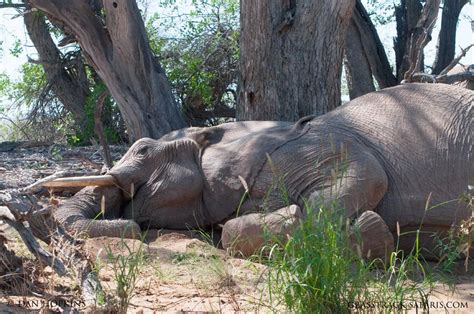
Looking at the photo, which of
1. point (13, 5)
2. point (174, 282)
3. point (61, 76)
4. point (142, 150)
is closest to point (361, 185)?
point (174, 282)

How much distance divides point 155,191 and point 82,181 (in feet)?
1.84

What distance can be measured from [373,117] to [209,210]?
1.42 meters

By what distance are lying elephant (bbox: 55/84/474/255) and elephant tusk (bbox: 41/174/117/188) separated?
54 mm

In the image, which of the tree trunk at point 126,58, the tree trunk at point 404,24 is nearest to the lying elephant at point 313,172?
the tree trunk at point 126,58

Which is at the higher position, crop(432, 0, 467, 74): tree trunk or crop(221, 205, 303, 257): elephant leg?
crop(432, 0, 467, 74): tree trunk

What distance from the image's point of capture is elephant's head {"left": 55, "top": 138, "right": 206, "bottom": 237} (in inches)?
254

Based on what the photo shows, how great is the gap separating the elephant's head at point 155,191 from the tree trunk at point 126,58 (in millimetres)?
1548

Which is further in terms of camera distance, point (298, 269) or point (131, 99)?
point (131, 99)

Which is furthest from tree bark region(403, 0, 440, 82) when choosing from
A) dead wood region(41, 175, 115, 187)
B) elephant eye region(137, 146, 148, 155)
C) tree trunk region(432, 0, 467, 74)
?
dead wood region(41, 175, 115, 187)

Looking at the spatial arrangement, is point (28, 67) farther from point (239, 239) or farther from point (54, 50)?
point (239, 239)

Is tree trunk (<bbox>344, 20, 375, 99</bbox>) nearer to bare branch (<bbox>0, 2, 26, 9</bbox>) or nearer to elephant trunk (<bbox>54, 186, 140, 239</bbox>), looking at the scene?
bare branch (<bbox>0, 2, 26, 9</bbox>)

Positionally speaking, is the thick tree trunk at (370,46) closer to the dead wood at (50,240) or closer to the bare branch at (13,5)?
the bare branch at (13,5)

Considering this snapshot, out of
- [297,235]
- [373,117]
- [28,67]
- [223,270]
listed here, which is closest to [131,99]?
[373,117]

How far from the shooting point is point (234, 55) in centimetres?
1180
